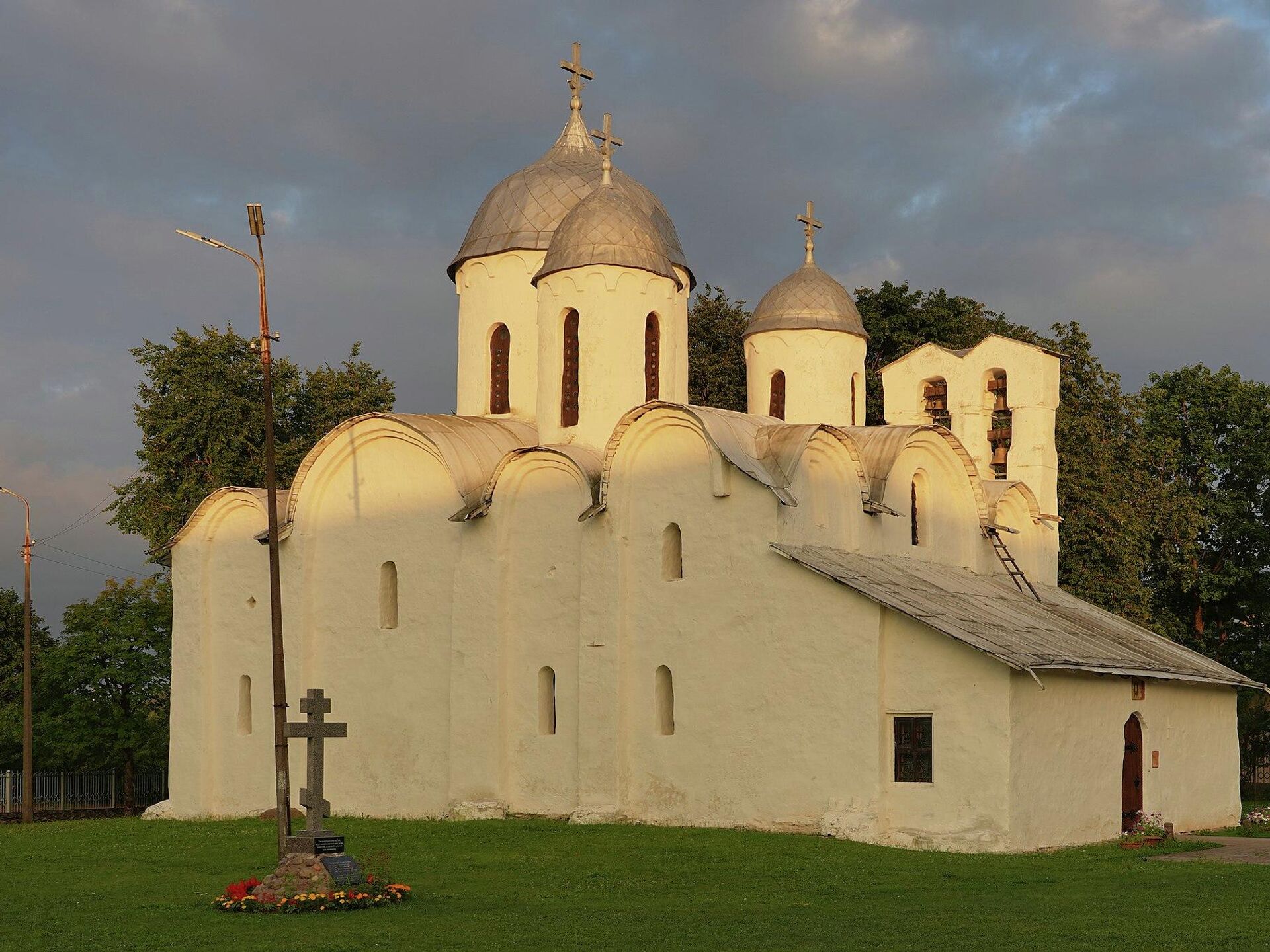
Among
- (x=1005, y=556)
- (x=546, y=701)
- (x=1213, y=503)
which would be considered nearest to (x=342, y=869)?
(x=546, y=701)

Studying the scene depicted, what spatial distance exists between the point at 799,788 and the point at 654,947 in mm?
8725

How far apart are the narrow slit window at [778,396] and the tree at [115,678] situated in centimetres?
1584

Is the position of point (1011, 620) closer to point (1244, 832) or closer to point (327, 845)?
point (1244, 832)

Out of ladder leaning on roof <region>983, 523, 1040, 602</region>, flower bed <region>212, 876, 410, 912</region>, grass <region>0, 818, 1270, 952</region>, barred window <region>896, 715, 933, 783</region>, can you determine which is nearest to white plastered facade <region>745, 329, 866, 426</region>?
ladder leaning on roof <region>983, 523, 1040, 602</region>

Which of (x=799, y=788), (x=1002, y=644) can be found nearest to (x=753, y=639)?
(x=799, y=788)

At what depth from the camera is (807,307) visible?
28.9 metres

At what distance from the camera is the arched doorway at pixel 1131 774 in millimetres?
21562

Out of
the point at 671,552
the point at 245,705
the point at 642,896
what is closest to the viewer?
the point at 642,896

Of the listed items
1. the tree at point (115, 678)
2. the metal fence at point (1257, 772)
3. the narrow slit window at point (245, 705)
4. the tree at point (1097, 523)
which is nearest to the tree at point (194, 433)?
the tree at point (115, 678)

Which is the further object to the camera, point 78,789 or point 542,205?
point 78,789

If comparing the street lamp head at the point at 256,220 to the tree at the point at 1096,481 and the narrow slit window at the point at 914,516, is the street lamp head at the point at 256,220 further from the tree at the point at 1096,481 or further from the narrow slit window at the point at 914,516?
the tree at the point at 1096,481

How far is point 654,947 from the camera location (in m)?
11.3

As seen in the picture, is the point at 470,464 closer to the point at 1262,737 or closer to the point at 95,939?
the point at 95,939

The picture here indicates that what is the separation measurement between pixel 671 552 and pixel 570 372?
13.5 feet
